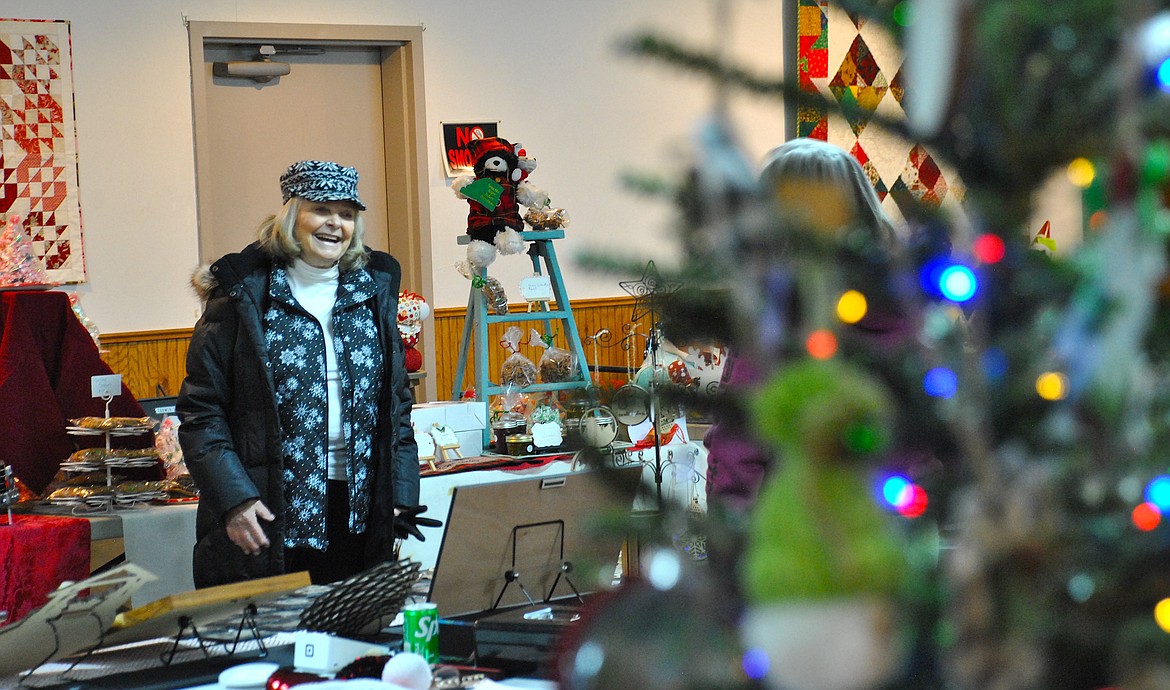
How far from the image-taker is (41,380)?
3.53m

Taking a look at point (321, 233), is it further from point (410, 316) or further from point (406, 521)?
point (410, 316)

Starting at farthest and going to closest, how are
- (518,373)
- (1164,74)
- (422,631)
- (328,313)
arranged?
(518,373)
(328,313)
(422,631)
(1164,74)

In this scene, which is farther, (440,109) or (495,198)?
(440,109)

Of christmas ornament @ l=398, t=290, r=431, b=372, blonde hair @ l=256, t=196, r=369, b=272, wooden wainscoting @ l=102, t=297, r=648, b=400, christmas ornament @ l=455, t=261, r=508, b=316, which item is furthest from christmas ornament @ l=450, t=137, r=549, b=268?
blonde hair @ l=256, t=196, r=369, b=272

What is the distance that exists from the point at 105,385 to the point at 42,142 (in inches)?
116

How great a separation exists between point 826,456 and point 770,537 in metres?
0.04

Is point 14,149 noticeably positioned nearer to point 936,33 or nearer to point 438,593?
point 438,593

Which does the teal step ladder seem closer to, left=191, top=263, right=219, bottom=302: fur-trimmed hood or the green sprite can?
left=191, top=263, right=219, bottom=302: fur-trimmed hood

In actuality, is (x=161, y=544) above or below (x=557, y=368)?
below

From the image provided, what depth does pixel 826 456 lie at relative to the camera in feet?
1.63

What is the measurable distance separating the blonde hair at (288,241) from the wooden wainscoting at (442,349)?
8.16 ft

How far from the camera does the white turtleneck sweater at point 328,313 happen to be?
2.87 meters

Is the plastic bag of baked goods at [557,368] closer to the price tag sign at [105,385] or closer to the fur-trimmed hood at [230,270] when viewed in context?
Result: the price tag sign at [105,385]

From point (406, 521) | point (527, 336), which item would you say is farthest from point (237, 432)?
point (527, 336)
